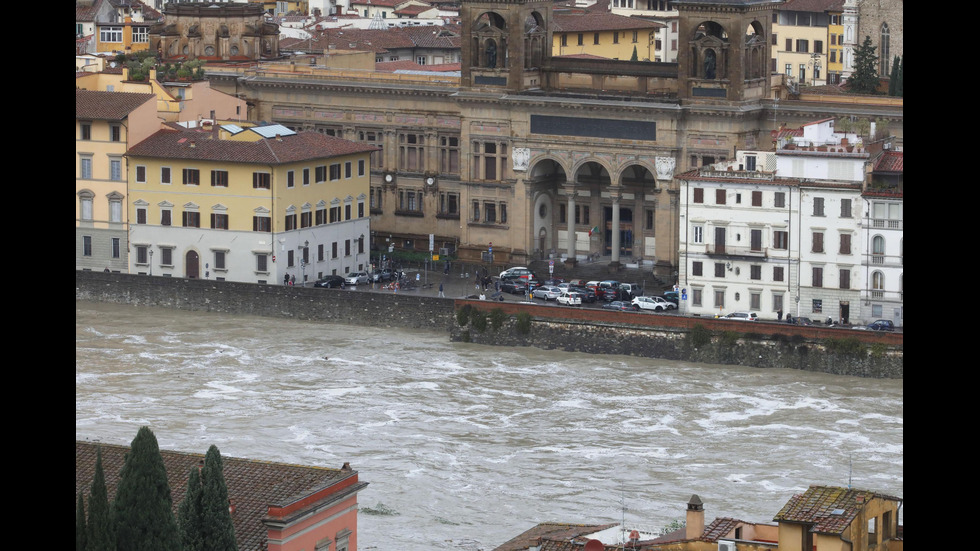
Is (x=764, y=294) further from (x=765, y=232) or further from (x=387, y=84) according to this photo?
(x=387, y=84)

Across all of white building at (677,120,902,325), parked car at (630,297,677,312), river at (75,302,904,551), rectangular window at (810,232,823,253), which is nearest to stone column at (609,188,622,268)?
parked car at (630,297,677,312)

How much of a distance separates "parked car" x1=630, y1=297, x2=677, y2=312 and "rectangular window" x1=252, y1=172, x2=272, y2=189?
13.5 metres

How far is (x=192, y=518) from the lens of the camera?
1756 cm

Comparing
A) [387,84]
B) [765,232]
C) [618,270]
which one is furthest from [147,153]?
[765,232]

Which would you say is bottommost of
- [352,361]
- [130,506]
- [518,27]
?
[352,361]

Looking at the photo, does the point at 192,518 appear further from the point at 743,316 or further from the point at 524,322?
the point at 743,316

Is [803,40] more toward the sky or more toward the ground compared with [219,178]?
more toward the sky

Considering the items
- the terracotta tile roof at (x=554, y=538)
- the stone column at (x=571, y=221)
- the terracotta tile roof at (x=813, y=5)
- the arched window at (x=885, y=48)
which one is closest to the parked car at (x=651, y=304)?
the stone column at (x=571, y=221)

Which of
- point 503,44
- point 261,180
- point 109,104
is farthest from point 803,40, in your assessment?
point 109,104

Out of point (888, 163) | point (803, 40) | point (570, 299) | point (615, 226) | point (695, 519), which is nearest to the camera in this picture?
point (695, 519)

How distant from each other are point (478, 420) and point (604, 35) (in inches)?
1947

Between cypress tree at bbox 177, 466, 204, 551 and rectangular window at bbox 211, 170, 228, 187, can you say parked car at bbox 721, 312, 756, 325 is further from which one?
cypress tree at bbox 177, 466, 204, 551
